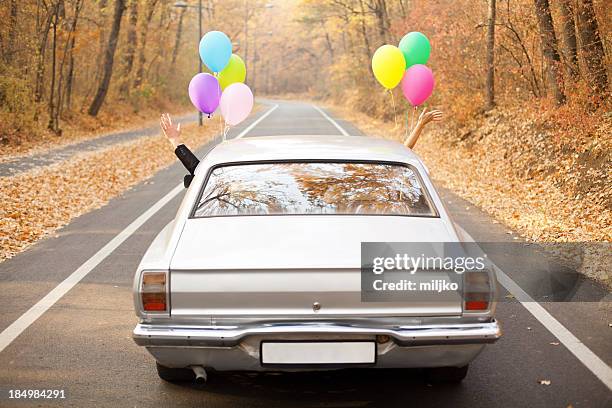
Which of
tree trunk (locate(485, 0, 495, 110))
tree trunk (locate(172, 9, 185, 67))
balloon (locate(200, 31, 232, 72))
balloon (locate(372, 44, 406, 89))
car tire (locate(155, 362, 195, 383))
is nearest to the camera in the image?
car tire (locate(155, 362, 195, 383))

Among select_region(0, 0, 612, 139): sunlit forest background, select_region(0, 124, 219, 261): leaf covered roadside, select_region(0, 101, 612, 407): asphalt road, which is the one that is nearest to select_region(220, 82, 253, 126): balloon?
select_region(0, 124, 219, 261): leaf covered roadside

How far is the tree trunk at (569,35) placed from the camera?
15.8 metres

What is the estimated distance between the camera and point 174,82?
56.8 metres

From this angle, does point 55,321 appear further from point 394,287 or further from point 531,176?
point 531,176

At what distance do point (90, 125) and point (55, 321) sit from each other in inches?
1118

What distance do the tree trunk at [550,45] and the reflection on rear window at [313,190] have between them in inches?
523

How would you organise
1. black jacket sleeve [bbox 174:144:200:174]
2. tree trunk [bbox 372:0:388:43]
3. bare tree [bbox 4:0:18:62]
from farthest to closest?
tree trunk [bbox 372:0:388:43]
bare tree [bbox 4:0:18:62]
black jacket sleeve [bbox 174:144:200:174]

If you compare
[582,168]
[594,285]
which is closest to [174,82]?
[582,168]

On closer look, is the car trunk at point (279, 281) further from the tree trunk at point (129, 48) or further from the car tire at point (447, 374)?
the tree trunk at point (129, 48)

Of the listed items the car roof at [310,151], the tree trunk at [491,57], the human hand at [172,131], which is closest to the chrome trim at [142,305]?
the car roof at [310,151]

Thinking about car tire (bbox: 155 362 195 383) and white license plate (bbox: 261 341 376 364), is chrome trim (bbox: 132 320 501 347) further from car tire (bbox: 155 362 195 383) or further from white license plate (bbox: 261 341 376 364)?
car tire (bbox: 155 362 195 383)

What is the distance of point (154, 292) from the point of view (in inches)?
164

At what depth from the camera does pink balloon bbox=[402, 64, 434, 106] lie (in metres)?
11.8

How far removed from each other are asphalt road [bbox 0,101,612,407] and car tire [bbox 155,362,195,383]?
0.06 m
